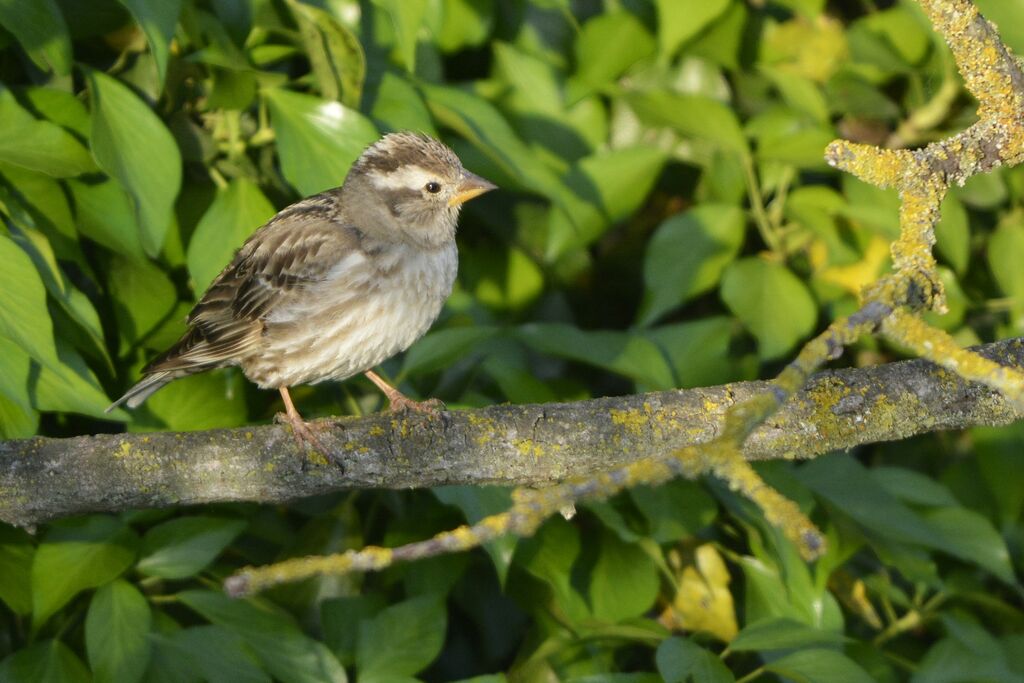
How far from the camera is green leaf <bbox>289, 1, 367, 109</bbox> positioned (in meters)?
3.13

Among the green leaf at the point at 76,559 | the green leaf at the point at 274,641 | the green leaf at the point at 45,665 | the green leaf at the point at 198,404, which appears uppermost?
the green leaf at the point at 198,404

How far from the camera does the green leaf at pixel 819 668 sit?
2.93 m

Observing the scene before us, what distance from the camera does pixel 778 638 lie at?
298 cm

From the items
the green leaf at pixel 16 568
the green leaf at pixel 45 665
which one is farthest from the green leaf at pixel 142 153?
the green leaf at pixel 45 665

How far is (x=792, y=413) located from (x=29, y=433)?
1752mm

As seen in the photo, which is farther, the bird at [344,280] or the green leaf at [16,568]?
the bird at [344,280]

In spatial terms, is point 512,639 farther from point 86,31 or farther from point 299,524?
point 86,31

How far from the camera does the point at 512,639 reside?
3891 mm

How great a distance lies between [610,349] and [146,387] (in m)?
1.25

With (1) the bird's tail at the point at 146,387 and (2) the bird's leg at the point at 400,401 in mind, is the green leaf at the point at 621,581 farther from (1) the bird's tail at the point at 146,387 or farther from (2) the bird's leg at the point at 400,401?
(1) the bird's tail at the point at 146,387

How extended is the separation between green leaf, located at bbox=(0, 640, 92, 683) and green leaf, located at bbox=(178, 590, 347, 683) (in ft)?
0.96

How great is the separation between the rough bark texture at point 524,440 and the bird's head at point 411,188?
1.03 metres

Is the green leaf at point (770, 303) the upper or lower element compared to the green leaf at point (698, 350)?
upper

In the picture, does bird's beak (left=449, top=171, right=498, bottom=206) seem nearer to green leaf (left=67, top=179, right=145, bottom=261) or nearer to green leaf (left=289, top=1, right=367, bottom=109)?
green leaf (left=289, top=1, right=367, bottom=109)
